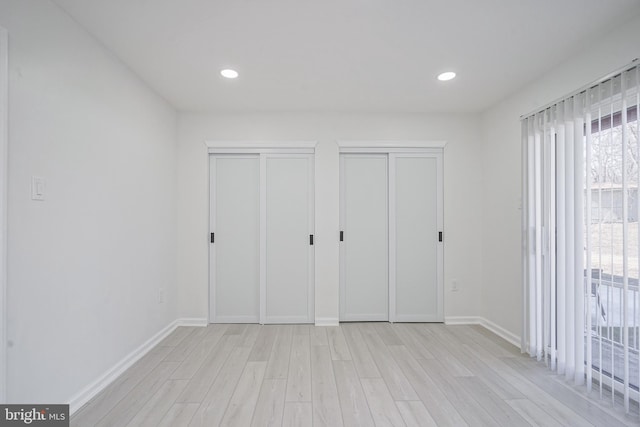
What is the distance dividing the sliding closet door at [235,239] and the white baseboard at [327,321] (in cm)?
75

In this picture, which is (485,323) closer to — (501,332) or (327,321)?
(501,332)

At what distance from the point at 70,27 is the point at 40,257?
147 cm

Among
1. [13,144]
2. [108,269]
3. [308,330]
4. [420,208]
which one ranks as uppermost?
[13,144]

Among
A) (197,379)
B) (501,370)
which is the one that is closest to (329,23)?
(197,379)

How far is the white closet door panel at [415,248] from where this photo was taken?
3750 mm

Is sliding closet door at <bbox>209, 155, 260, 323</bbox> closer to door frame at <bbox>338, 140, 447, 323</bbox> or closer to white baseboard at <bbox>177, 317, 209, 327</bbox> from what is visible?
white baseboard at <bbox>177, 317, 209, 327</bbox>

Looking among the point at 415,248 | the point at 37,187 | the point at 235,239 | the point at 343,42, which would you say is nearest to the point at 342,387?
the point at 415,248

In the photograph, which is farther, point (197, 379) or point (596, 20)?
point (197, 379)

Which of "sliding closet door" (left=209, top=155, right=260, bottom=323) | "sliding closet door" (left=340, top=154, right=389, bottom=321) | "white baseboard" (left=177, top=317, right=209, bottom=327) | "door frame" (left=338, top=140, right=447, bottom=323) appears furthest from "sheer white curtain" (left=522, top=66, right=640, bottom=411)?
"white baseboard" (left=177, top=317, right=209, bottom=327)

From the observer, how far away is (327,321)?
367 cm

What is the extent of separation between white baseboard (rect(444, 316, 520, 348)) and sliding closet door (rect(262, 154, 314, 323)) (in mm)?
1710

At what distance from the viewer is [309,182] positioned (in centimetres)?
374

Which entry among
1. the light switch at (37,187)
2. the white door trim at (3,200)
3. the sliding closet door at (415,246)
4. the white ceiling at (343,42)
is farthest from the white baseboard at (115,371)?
the sliding closet door at (415,246)

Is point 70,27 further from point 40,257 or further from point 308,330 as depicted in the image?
point 308,330
